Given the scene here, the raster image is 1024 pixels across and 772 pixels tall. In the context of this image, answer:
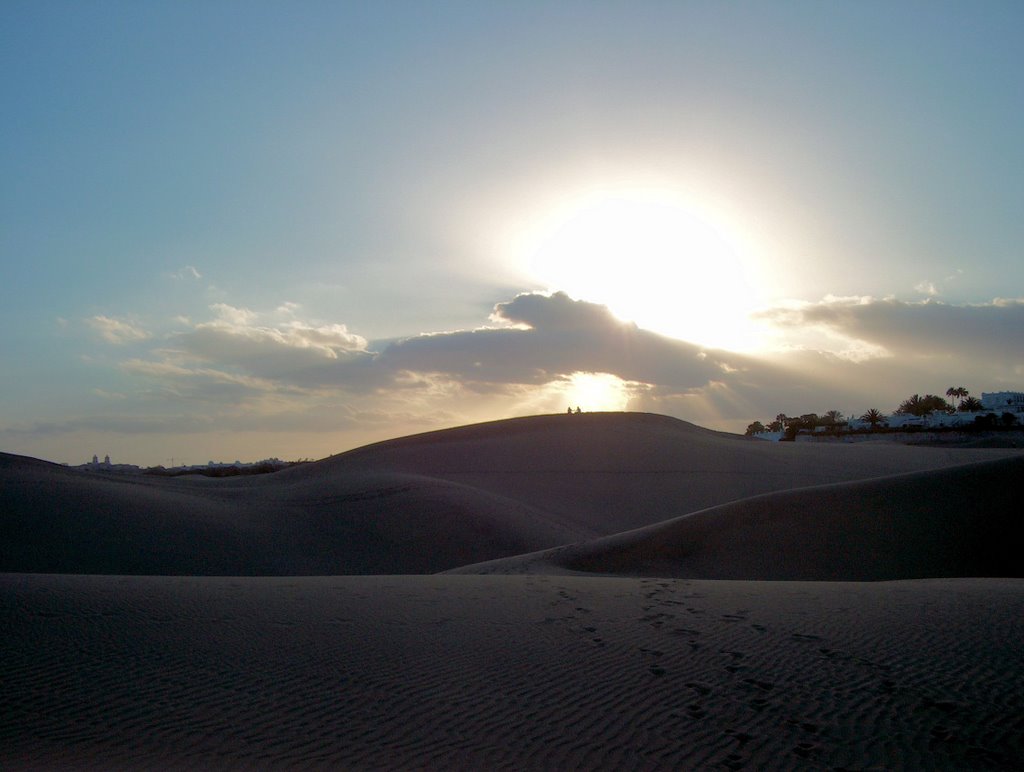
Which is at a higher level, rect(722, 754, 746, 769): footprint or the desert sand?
the desert sand

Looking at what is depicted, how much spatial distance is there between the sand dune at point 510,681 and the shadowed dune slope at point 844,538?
440 cm

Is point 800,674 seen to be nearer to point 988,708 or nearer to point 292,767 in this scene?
point 988,708

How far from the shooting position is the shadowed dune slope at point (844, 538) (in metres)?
11.0

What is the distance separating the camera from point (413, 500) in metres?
20.6

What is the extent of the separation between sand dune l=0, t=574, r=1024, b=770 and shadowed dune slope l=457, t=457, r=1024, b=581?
440 cm

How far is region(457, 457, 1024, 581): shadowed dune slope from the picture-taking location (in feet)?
36.2

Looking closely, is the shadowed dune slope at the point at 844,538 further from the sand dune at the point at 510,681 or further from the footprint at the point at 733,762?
the footprint at the point at 733,762

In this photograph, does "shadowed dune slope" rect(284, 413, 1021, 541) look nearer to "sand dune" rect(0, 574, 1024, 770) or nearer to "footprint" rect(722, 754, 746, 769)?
"sand dune" rect(0, 574, 1024, 770)

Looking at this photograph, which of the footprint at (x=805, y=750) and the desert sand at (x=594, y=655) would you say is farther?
the desert sand at (x=594, y=655)

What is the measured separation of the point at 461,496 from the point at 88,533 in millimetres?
9332

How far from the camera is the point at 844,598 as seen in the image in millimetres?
6668

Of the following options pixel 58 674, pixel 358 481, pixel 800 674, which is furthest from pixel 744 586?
pixel 358 481

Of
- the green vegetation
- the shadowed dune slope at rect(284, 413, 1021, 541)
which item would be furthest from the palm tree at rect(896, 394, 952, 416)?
the shadowed dune slope at rect(284, 413, 1021, 541)

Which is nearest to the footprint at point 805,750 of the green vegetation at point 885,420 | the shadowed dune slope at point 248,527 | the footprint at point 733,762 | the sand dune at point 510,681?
the sand dune at point 510,681
